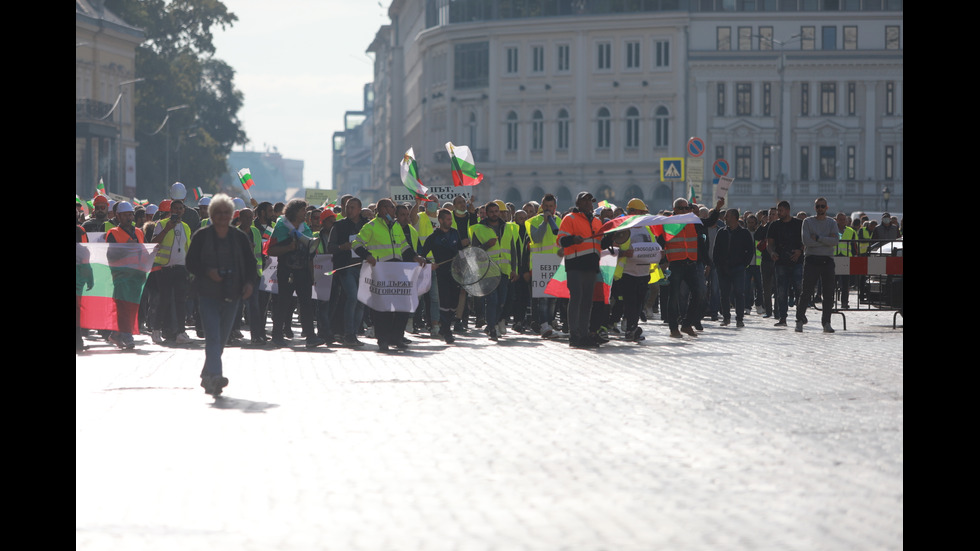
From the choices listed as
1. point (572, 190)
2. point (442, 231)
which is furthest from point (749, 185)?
point (442, 231)

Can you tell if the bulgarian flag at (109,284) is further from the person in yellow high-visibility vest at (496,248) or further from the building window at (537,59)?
the building window at (537,59)

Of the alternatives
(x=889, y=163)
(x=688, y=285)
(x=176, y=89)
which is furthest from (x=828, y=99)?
(x=688, y=285)

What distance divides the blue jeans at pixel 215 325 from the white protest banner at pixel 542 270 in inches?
317

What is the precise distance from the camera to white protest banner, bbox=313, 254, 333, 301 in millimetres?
19625

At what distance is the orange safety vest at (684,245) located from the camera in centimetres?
2023

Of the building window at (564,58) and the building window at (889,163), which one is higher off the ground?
the building window at (564,58)

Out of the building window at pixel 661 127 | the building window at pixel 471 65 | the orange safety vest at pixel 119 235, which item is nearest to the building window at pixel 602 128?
the building window at pixel 661 127

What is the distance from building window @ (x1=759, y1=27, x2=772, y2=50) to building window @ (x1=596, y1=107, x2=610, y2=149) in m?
9.71

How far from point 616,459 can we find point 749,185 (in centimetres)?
7837

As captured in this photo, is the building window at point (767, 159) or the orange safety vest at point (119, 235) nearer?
the orange safety vest at point (119, 235)

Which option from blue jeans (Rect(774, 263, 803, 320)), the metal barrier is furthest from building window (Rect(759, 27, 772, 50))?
blue jeans (Rect(774, 263, 803, 320))

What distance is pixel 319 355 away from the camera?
1770 centimetres

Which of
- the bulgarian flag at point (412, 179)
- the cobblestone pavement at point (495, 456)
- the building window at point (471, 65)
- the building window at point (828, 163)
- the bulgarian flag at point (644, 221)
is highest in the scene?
the building window at point (471, 65)
